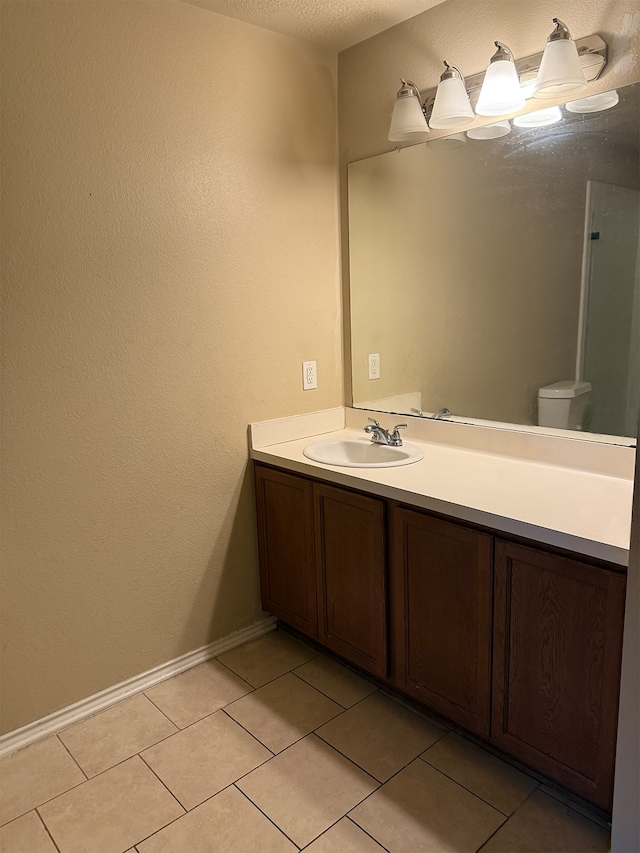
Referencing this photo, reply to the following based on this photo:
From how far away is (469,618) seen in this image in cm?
172

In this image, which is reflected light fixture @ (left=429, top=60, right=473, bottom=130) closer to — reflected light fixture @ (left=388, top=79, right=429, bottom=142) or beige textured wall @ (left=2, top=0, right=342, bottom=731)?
reflected light fixture @ (left=388, top=79, right=429, bottom=142)

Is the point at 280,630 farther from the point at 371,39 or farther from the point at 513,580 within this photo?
the point at 371,39

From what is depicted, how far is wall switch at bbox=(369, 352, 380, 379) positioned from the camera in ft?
8.48

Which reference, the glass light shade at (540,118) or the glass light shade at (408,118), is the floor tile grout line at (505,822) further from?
the glass light shade at (408,118)

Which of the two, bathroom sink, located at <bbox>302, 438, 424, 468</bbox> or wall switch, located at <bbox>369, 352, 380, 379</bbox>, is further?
wall switch, located at <bbox>369, 352, 380, 379</bbox>

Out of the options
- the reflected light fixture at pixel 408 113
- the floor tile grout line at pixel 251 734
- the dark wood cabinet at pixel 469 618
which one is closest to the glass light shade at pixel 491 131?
the reflected light fixture at pixel 408 113

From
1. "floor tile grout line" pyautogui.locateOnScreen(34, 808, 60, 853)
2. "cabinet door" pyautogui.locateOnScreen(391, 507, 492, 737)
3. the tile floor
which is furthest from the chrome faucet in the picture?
"floor tile grout line" pyautogui.locateOnScreen(34, 808, 60, 853)

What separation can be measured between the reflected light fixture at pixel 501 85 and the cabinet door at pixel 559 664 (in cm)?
135

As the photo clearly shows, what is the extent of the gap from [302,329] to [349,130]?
32.8 inches

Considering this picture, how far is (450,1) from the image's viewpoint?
2.05m

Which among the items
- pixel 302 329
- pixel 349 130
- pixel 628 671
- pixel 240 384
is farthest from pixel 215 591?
pixel 349 130

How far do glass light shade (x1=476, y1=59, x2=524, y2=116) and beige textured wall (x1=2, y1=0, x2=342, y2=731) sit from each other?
2.55 feet

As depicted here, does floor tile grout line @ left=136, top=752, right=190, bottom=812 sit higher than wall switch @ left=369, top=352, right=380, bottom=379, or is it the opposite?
wall switch @ left=369, top=352, right=380, bottom=379

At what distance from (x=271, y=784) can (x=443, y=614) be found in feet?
2.28
